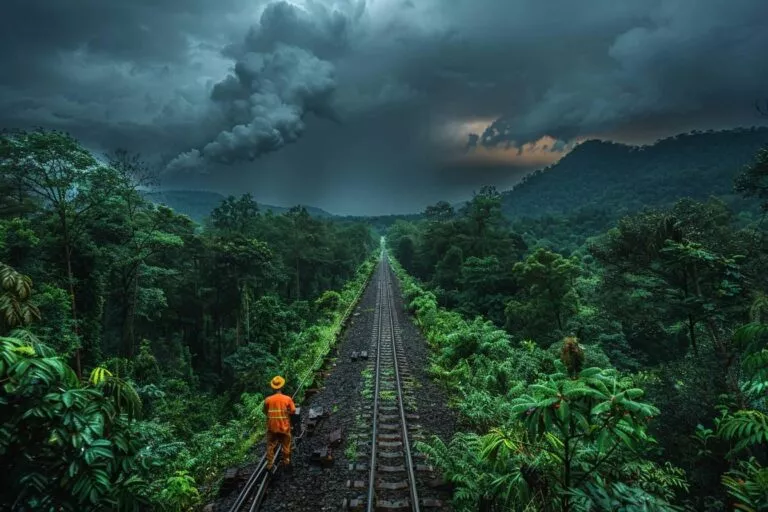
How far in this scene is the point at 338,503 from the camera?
7246mm

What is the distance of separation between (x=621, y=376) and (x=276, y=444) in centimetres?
1077

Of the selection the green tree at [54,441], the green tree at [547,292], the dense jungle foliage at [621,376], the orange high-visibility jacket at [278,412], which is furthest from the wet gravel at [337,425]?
the green tree at [547,292]

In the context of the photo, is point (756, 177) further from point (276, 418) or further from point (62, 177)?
point (62, 177)

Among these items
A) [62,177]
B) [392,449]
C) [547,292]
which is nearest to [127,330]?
[62,177]

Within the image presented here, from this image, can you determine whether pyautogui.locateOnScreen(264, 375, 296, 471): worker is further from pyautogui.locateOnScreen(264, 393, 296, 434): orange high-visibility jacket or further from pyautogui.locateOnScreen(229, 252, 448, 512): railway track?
pyautogui.locateOnScreen(229, 252, 448, 512): railway track

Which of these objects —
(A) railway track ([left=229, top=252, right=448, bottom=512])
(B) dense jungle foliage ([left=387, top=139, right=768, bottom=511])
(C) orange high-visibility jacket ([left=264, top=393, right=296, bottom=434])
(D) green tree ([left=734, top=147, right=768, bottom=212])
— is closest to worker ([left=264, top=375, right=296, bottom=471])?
(C) orange high-visibility jacket ([left=264, top=393, right=296, bottom=434])

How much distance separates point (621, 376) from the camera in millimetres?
12211

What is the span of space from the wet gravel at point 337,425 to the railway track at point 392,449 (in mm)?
289

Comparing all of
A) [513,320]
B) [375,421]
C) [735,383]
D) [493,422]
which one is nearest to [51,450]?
[375,421]

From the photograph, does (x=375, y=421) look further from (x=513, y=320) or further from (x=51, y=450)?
(x=513, y=320)

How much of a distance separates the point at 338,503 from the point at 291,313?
2323cm

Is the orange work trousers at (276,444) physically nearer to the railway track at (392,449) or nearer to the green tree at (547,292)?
the railway track at (392,449)

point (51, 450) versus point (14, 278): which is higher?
point (14, 278)

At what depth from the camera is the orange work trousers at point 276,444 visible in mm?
7934
